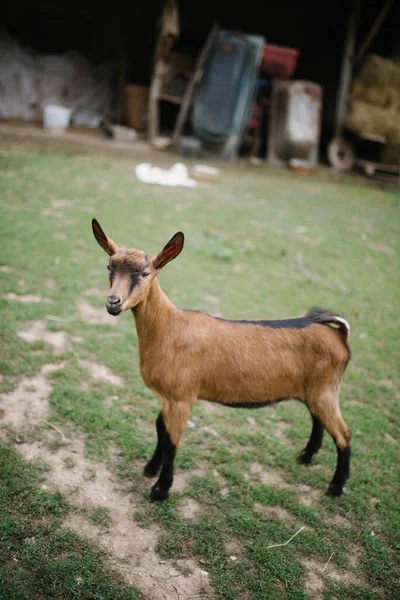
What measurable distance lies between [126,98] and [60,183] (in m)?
6.83

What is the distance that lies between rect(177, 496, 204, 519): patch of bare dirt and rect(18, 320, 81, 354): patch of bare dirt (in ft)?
6.17

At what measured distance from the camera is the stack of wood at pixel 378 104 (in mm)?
12359

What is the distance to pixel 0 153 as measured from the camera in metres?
9.43

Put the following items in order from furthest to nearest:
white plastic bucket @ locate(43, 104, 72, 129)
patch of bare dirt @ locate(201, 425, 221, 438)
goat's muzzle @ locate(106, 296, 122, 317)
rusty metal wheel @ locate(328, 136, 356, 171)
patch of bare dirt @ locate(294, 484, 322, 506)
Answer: rusty metal wheel @ locate(328, 136, 356, 171) → white plastic bucket @ locate(43, 104, 72, 129) → patch of bare dirt @ locate(201, 425, 221, 438) → patch of bare dirt @ locate(294, 484, 322, 506) → goat's muzzle @ locate(106, 296, 122, 317)

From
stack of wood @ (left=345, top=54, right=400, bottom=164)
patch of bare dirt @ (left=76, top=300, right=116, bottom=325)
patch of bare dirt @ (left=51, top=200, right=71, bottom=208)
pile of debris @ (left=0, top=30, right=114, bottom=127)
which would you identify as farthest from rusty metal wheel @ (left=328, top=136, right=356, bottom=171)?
patch of bare dirt @ (left=76, top=300, right=116, bottom=325)

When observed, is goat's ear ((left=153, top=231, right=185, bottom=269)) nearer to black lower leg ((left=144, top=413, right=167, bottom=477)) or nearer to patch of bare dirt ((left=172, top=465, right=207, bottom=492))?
black lower leg ((left=144, top=413, right=167, bottom=477))

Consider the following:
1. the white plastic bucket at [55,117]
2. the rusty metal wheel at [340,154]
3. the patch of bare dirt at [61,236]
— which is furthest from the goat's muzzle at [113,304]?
the rusty metal wheel at [340,154]

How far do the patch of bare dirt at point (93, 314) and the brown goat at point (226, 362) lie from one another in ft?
6.21

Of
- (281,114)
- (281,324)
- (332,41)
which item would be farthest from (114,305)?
(332,41)

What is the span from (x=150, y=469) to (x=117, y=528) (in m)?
0.48

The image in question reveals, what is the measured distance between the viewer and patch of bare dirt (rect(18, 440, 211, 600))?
2545 mm

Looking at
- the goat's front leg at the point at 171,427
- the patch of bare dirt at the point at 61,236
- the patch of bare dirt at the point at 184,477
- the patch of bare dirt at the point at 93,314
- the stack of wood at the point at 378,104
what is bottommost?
the patch of bare dirt at the point at 184,477

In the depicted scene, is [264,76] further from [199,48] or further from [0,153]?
[0,153]

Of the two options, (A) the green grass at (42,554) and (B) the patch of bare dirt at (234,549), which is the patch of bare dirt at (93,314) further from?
(B) the patch of bare dirt at (234,549)
